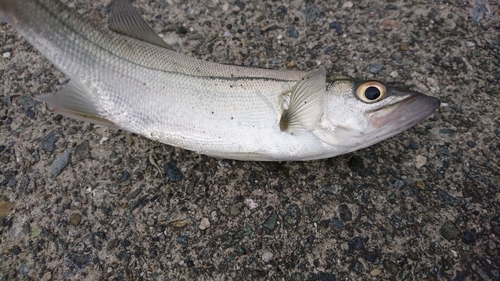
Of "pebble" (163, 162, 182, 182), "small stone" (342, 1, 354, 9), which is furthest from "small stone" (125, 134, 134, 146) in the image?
"small stone" (342, 1, 354, 9)

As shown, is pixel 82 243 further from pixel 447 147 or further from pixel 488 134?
pixel 488 134

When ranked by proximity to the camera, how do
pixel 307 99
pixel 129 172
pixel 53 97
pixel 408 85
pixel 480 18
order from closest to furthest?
pixel 307 99
pixel 53 97
pixel 129 172
pixel 408 85
pixel 480 18

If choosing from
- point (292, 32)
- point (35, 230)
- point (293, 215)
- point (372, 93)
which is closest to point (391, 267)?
point (293, 215)

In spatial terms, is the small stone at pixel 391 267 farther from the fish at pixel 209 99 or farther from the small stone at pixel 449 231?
the fish at pixel 209 99

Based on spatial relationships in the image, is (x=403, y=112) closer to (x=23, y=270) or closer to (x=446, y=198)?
(x=446, y=198)

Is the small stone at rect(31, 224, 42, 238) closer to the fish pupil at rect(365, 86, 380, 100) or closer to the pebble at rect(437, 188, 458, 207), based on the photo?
the fish pupil at rect(365, 86, 380, 100)

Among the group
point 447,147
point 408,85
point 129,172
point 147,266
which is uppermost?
point 408,85

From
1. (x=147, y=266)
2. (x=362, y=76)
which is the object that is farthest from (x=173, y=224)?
(x=362, y=76)
